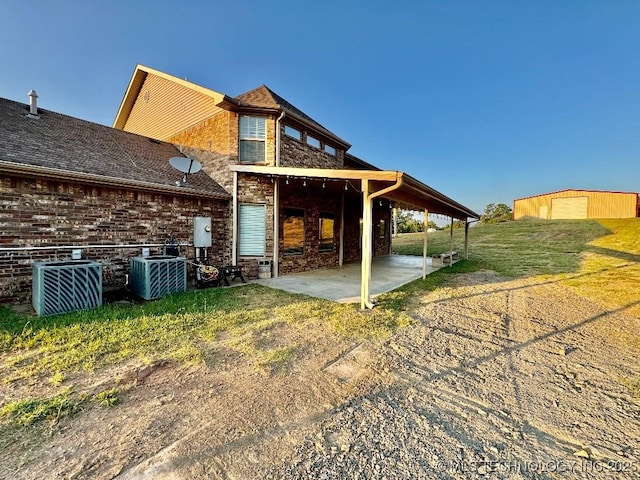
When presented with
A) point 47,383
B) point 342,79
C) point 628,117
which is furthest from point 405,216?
point 47,383

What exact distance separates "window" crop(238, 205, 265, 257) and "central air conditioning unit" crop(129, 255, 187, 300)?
8.62 ft

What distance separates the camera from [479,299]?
6.83m

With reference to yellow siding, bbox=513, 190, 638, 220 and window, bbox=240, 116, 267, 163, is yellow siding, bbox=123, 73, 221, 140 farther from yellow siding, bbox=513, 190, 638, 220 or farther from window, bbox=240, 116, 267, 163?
yellow siding, bbox=513, 190, 638, 220

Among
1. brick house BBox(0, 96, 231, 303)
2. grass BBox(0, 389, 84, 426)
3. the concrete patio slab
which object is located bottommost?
the concrete patio slab

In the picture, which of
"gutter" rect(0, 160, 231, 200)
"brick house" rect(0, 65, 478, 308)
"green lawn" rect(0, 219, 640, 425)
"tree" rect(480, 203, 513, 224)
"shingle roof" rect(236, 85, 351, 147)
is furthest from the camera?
"tree" rect(480, 203, 513, 224)

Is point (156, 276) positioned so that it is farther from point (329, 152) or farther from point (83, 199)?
point (329, 152)

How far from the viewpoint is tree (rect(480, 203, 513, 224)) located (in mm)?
43781

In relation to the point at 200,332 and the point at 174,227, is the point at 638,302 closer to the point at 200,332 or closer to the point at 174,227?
the point at 200,332

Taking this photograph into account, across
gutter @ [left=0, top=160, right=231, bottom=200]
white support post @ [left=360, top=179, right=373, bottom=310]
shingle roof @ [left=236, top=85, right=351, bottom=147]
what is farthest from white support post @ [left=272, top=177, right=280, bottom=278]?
white support post @ [left=360, top=179, right=373, bottom=310]

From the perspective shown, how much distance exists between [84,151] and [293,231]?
6.28 m

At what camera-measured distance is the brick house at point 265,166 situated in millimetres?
9070

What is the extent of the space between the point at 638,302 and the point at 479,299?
137 inches

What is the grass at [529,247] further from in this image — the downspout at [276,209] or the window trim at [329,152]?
the downspout at [276,209]

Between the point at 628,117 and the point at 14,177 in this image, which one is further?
the point at 628,117
